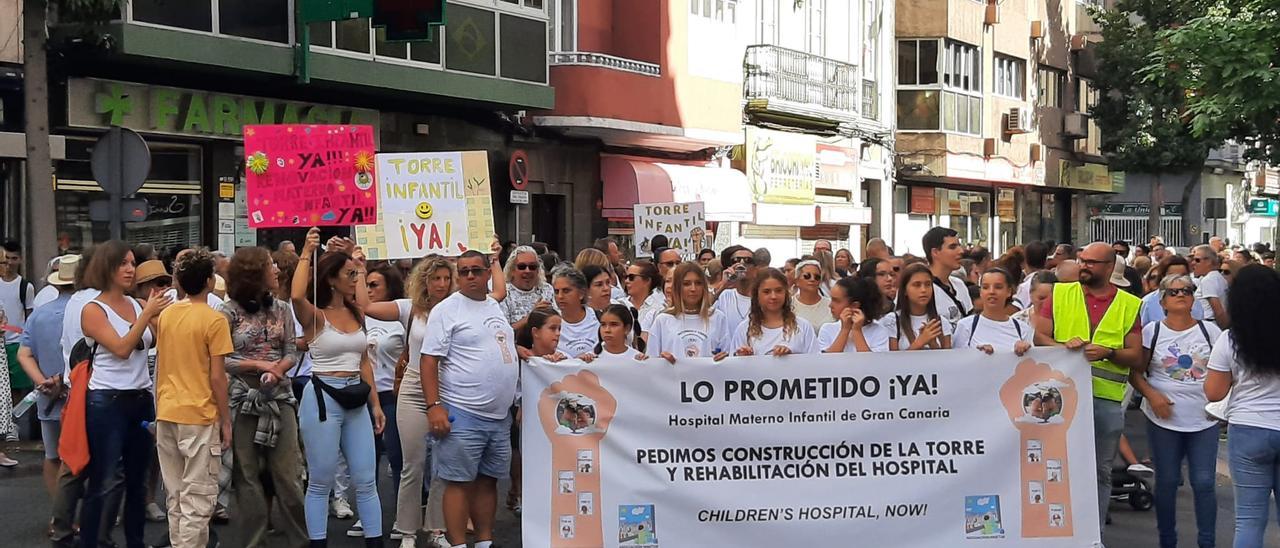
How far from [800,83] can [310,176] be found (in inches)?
864

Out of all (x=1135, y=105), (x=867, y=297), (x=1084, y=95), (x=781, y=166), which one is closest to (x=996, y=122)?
(x=1135, y=105)

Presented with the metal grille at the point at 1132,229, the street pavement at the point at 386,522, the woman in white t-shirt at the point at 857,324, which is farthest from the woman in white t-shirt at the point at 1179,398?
the metal grille at the point at 1132,229

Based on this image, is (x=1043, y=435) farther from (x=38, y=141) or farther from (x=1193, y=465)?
(x=38, y=141)

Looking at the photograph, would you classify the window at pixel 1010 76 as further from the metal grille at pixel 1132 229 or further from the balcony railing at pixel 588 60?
the balcony railing at pixel 588 60

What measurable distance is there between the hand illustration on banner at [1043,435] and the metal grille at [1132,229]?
43.2m

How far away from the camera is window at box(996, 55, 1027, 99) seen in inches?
1635

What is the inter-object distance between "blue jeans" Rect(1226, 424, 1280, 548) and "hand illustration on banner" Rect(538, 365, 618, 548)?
3007 mm

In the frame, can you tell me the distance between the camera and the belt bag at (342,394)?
880 centimetres

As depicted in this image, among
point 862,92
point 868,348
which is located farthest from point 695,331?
point 862,92

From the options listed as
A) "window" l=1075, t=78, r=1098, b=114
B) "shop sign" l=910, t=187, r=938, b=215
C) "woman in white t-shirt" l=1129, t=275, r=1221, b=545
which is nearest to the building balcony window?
"shop sign" l=910, t=187, r=938, b=215

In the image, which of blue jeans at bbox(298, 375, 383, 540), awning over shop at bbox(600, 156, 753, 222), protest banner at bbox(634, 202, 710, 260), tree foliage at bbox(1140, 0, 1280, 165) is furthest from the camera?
awning over shop at bbox(600, 156, 753, 222)

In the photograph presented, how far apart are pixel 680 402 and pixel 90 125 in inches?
452

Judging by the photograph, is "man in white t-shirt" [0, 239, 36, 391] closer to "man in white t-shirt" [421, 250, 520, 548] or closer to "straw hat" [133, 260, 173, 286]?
"straw hat" [133, 260, 173, 286]

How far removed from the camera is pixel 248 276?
8555 mm
